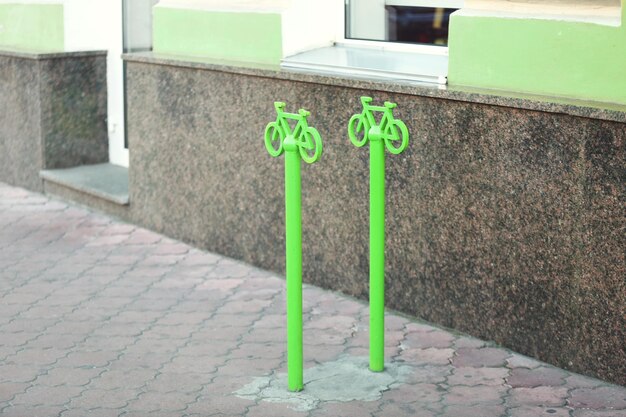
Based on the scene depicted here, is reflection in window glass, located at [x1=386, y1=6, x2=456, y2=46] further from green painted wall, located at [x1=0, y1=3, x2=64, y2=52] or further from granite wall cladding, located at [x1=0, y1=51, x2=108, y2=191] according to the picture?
green painted wall, located at [x1=0, y1=3, x2=64, y2=52]

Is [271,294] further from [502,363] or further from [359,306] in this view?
[502,363]

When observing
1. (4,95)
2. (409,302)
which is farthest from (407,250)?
(4,95)

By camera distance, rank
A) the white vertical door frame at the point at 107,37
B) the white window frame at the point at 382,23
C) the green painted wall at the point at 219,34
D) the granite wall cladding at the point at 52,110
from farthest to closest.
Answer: the white vertical door frame at the point at 107,37 → the granite wall cladding at the point at 52,110 → the green painted wall at the point at 219,34 → the white window frame at the point at 382,23

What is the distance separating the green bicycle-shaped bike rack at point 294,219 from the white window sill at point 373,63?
124 centimetres

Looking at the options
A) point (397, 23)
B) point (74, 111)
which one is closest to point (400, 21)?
point (397, 23)

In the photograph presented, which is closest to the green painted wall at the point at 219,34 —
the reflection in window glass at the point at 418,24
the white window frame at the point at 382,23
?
the white window frame at the point at 382,23

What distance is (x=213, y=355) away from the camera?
5719mm

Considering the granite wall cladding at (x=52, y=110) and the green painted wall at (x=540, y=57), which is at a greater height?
the green painted wall at (x=540, y=57)

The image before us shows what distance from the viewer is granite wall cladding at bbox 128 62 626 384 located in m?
5.21

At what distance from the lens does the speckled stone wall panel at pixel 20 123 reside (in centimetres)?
922

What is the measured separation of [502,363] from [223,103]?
2682 mm

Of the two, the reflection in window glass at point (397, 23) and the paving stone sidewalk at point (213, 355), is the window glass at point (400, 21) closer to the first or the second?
the reflection in window glass at point (397, 23)

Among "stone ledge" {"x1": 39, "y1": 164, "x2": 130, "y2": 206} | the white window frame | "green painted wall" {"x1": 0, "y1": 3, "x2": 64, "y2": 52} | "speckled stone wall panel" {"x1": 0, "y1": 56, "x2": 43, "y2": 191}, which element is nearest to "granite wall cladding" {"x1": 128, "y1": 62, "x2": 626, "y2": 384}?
the white window frame

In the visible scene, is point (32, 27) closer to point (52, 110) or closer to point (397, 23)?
point (52, 110)
